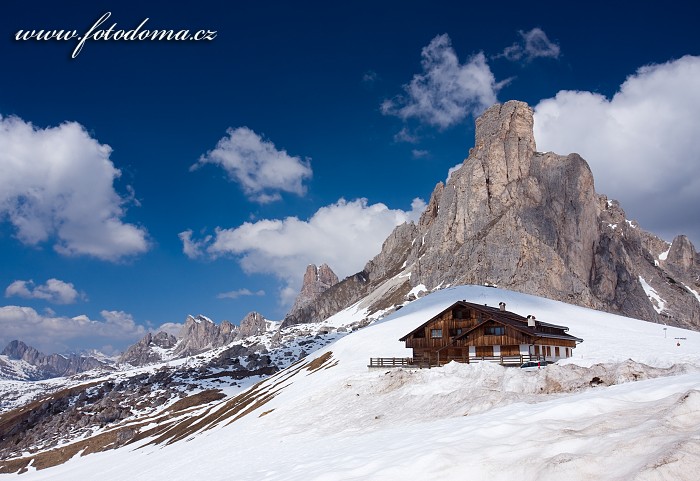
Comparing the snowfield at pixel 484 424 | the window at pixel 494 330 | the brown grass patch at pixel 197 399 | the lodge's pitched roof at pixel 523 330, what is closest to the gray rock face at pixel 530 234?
the brown grass patch at pixel 197 399

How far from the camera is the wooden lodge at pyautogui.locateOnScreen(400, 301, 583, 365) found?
52562 mm

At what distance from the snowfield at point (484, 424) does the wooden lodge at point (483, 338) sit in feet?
9.65

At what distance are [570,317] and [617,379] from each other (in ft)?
180

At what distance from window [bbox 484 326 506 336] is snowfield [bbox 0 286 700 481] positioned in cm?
936

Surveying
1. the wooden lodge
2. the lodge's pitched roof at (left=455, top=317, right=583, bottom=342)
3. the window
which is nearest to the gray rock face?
the wooden lodge

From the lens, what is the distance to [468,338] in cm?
5647

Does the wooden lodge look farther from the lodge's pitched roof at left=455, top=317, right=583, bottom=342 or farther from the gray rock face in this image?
the gray rock face

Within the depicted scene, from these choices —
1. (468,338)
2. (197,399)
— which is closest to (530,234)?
(468,338)

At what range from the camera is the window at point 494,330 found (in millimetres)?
53938

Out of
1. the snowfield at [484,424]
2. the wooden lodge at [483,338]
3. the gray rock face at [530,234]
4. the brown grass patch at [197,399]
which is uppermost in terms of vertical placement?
the gray rock face at [530,234]

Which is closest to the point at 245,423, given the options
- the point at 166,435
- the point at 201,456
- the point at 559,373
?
the point at 201,456

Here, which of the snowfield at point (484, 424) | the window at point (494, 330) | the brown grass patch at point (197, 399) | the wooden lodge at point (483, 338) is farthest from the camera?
the brown grass patch at point (197, 399)

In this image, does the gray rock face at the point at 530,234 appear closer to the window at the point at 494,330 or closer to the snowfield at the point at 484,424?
the snowfield at the point at 484,424

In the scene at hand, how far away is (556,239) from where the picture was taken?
17075cm
